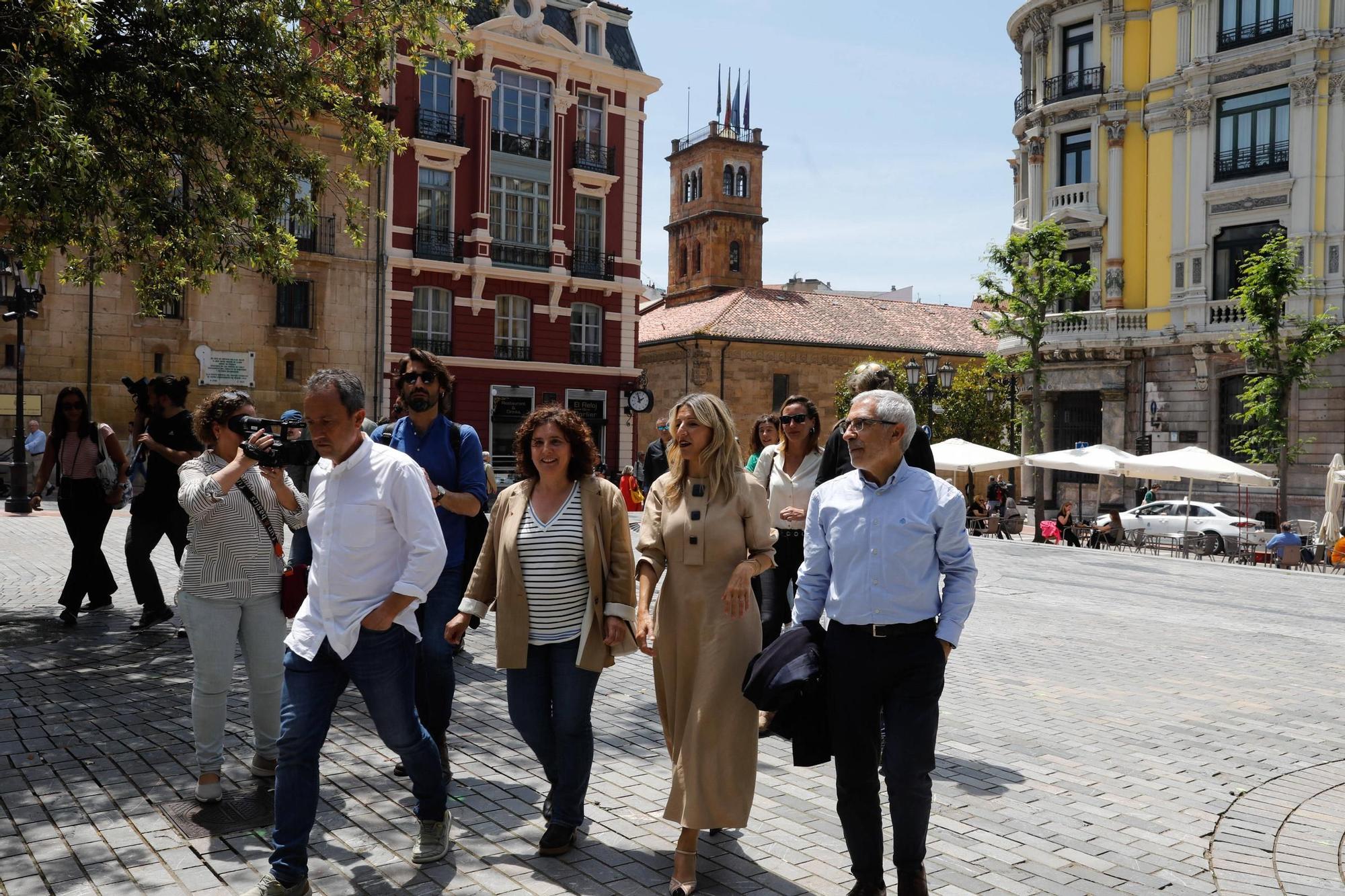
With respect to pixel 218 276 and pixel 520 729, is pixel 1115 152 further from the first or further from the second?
pixel 520 729

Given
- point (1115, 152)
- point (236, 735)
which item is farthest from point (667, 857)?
point (1115, 152)

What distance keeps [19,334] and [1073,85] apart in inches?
1205

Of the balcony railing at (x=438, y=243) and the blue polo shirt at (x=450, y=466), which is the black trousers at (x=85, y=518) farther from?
the balcony railing at (x=438, y=243)

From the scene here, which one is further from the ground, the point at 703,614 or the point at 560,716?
the point at 703,614

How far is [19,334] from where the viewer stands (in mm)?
21625

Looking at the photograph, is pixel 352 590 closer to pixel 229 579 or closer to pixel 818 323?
pixel 229 579

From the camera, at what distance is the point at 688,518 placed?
14.5 feet

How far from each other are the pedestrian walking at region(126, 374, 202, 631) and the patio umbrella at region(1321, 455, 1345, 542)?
19.6 metres

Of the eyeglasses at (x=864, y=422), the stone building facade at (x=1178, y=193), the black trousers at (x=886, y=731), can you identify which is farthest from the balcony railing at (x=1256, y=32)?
the black trousers at (x=886, y=731)

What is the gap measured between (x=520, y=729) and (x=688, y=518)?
A: 1.14m

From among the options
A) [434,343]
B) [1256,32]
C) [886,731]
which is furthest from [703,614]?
[1256,32]

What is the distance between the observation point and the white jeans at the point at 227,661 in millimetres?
4750

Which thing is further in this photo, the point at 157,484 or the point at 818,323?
the point at 818,323

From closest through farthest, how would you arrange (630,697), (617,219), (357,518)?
(357,518) → (630,697) → (617,219)
